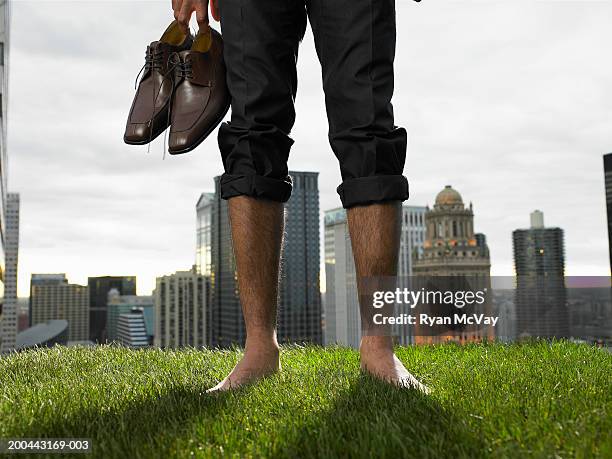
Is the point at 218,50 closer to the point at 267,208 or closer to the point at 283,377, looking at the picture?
the point at 267,208

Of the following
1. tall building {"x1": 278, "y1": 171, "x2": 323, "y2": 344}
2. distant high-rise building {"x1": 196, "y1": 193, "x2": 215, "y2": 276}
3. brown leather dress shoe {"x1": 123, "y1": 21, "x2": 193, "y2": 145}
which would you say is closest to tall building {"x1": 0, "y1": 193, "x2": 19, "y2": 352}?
distant high-rise building {"x1": 196, "y1": 193, "x2": 215, "y2": 276}

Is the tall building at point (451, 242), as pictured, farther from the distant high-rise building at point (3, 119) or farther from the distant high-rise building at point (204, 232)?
the distant high-rise building at point (3, 119)

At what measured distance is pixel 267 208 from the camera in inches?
67.6

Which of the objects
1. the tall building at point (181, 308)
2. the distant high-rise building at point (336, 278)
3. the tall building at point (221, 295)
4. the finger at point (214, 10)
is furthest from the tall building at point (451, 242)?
the finger at point (214, 10)

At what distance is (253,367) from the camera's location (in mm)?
1650

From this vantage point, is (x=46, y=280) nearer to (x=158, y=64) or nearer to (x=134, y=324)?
(x=134, y=324)

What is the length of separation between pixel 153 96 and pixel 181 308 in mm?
78226

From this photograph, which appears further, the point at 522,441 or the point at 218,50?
the point at 218,50

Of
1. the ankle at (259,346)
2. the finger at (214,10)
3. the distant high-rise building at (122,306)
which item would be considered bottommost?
the distant high-rise building at (122,306)

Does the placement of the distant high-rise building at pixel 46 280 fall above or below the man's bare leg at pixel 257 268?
above

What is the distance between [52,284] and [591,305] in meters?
110

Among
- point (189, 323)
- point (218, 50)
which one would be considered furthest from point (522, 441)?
point (189, 323)

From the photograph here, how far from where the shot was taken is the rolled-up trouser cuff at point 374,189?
1.58 metres

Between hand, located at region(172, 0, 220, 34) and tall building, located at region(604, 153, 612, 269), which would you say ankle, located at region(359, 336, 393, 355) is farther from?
tall building, located at region(604, 153, 612, 269)
